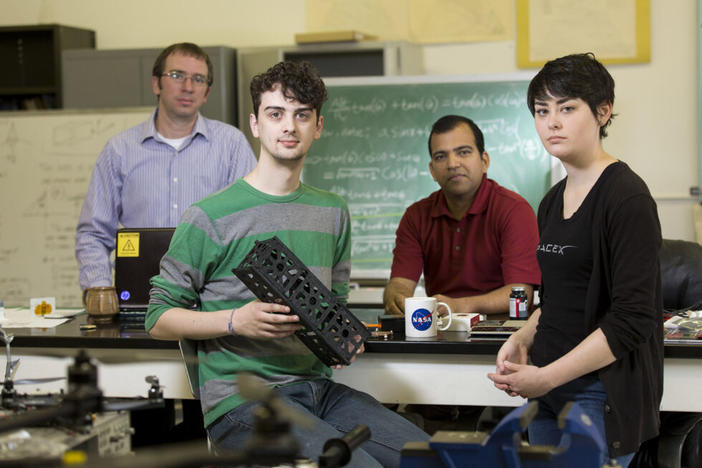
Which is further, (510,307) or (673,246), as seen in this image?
(673,246)

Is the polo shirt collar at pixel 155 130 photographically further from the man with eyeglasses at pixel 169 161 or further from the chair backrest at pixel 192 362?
the chair backrest at pixel 192 362

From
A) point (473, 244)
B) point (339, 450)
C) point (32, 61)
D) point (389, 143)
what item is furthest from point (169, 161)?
point (32, 61)

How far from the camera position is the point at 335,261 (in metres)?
2.00

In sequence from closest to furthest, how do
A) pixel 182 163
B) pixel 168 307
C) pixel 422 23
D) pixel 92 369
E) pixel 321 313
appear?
pixel 92 369, pixel 321 313, pixel 168 307, pixel 182 163, pixel 422 23

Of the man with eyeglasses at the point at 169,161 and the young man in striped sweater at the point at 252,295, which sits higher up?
the man with eyeglasses at the point at 169,161

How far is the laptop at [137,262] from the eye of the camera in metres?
2.36

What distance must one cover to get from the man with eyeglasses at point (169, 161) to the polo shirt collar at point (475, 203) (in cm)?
69

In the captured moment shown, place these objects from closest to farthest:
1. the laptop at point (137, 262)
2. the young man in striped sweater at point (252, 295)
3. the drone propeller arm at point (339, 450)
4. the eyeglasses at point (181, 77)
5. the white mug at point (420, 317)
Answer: the drone propeller arm at point (339, 450) → the young man in striped sweater at point (252, 295) → the white mug at point (420, 317) → the laptop at point (137, 262) → the eyeglasses at point (181, 77)

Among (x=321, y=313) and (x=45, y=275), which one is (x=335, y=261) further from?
(x=45, y=275)

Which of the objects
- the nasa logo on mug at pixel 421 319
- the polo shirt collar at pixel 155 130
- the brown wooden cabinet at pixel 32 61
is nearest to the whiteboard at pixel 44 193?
the brown wooden cabinet at pixel 32 61

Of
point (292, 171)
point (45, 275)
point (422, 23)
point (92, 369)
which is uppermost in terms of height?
point (422, 23)

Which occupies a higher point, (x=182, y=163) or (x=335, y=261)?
(x=182, y=163)

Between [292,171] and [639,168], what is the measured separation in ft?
10.5

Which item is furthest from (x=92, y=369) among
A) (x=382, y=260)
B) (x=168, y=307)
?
(x=382, y=260)
